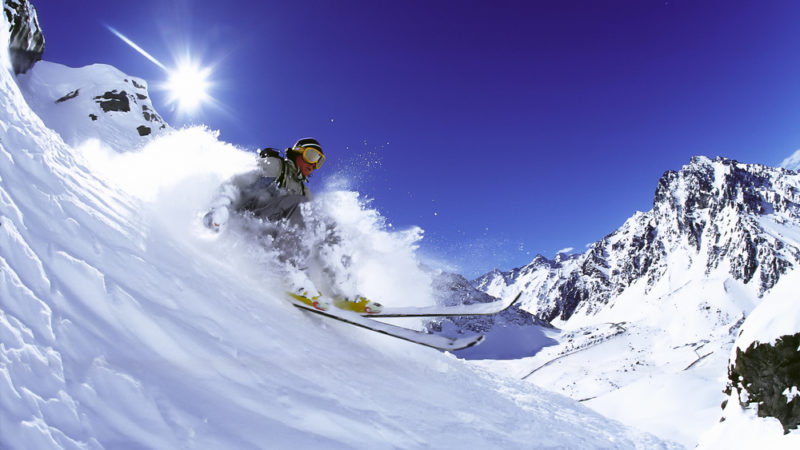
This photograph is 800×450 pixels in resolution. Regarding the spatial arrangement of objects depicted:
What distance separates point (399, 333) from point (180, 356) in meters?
3.71

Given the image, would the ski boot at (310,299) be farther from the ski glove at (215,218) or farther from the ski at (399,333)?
the ski glove at (215,218)

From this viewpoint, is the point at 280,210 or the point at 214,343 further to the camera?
the point at 280,210

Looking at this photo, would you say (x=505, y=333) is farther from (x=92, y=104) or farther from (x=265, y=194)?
(x=265, y=194)

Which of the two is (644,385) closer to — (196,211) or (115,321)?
(196,211)

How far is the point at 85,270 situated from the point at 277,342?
5.55 ft

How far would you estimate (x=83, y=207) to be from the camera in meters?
3.90

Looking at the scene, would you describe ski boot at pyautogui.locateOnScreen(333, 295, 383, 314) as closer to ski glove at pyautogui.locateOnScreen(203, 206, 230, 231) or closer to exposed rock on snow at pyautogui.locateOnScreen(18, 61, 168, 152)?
ski glove at pyautogui.locateOnScreen(203, 206, 230, 231)

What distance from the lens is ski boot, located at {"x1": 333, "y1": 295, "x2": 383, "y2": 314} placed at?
22.4 feet

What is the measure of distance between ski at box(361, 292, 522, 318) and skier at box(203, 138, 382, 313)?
0.87 feet

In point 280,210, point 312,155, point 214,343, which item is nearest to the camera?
point 214,343

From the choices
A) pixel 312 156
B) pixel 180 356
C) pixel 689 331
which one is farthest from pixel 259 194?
pixel 689 331

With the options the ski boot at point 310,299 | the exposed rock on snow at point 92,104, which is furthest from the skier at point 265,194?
the exposed rock on snow at point 92,104

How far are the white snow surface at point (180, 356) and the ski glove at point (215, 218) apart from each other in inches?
6.0

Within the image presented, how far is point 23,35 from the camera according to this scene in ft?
116
